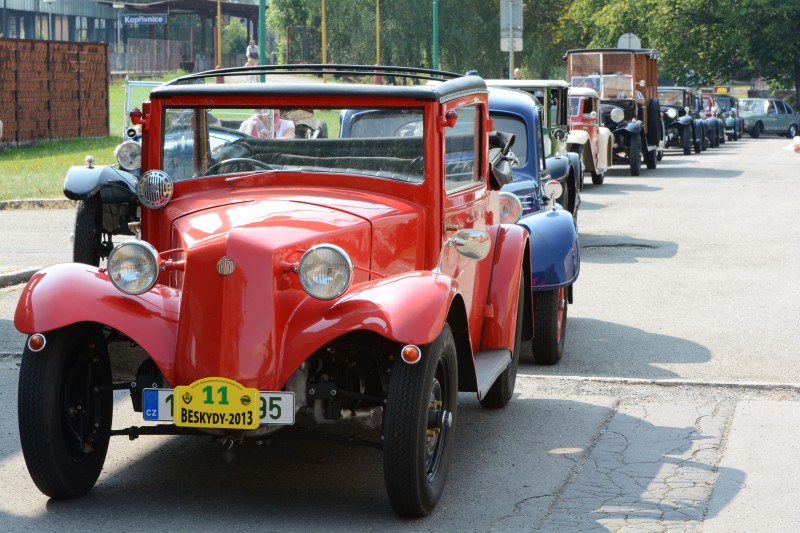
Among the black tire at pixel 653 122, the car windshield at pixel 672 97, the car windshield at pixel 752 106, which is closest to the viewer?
the black tire at pixel 653 122

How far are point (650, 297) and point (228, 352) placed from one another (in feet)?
22.1

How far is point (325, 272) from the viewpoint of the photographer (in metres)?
4.73

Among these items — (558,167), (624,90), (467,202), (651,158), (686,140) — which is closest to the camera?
(467,202)

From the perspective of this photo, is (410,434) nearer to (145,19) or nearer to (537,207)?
(537,207)

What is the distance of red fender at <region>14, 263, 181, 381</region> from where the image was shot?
4781 mm

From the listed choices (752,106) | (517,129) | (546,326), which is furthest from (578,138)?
(752,106)

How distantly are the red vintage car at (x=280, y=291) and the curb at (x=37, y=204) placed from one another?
1198cm

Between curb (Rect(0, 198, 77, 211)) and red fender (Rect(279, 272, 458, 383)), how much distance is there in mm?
13398

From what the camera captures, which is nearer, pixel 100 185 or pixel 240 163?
pixel 240 163

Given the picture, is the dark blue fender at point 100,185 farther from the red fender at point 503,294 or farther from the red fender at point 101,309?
the red fender at point 101,309

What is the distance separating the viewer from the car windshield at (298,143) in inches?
226

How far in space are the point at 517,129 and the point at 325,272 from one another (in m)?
7.02

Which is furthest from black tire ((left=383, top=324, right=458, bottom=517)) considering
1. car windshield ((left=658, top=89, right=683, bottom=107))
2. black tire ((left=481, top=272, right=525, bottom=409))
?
car windshield ((left=658, top=89, right=683, bottom=107))

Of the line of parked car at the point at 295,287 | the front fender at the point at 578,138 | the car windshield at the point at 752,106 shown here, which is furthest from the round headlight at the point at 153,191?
the car windshield at the point at 752,106
